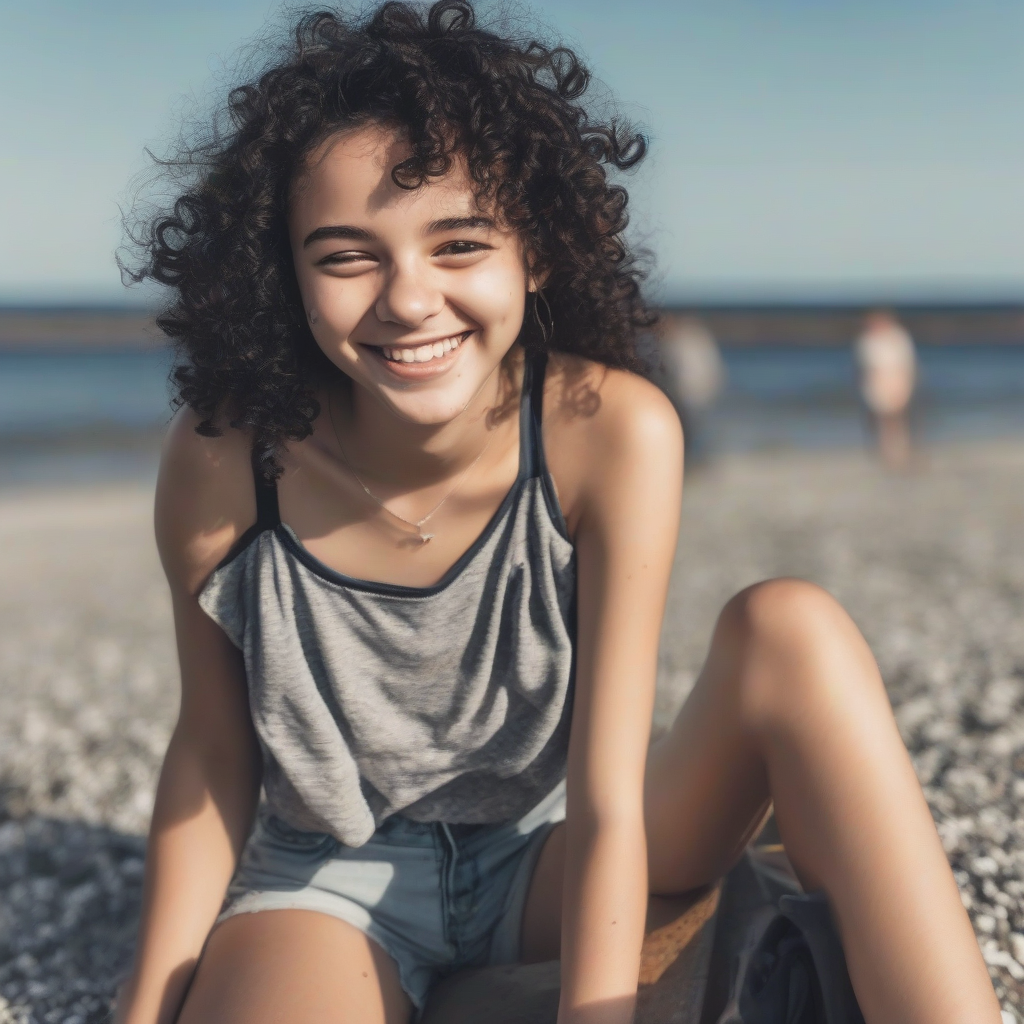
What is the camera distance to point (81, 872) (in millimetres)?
4121

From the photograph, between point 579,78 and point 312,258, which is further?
point 579,78

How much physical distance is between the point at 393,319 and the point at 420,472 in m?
0.50

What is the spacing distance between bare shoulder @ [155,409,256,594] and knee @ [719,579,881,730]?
3.78ft

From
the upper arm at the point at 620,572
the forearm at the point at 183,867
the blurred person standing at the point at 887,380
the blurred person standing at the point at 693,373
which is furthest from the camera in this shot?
the blurred person standing at the point at 693,373

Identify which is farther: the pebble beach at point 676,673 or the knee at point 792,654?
the pebble beach at point 676,673

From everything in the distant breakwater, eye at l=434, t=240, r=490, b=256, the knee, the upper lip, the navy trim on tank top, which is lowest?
the distant breakwater

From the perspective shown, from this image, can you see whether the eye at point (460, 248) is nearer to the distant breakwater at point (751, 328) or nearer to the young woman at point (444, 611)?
the young woman at point (444, 611)

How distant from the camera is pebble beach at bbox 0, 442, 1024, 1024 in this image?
362 cm

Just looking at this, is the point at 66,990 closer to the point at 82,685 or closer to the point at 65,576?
the point at 82,685

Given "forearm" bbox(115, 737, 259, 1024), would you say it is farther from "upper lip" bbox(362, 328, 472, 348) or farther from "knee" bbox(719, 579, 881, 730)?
"knee" bbox(719, 579, 881, 730)

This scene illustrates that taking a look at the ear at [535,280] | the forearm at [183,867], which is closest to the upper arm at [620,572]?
the ear at [535,280]

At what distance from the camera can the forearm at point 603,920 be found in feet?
7.74

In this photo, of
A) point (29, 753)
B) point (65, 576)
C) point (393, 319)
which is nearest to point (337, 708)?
point (393, 319)

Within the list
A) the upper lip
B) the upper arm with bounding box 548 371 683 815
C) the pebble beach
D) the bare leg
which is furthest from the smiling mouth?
the pebble beach
